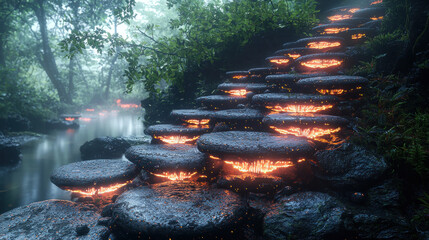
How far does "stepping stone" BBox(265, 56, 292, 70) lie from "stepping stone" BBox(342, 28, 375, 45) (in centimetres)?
223

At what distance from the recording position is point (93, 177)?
14.0 feet

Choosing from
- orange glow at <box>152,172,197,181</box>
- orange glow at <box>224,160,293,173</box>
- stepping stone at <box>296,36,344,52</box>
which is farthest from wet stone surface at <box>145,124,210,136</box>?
stepping stone at <box>296,36,344,52</box>

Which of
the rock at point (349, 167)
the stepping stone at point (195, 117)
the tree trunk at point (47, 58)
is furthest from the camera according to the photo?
the tree trunk at point (47, 58)

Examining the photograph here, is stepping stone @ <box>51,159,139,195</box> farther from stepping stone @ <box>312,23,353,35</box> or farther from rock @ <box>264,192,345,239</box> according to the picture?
stepping stone @ <box>312,23,353,35</box>

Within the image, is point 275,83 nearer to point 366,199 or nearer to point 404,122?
point 404,122

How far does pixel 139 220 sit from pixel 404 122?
180 inches

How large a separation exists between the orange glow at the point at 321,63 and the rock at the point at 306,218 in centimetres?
427

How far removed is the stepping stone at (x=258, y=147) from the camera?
10.7 feet

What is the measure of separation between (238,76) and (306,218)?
572cm

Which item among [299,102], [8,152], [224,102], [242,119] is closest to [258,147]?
[242,119]

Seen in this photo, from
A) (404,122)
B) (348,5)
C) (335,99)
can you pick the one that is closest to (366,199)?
(404,122)

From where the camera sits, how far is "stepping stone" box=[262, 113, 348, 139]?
3.77 metres

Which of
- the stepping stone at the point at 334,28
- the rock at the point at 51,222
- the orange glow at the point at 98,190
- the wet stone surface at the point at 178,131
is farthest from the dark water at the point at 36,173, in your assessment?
the stepping stone at the point at 334,28

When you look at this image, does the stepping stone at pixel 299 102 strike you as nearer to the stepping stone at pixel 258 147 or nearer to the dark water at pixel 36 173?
the stepping stone at pixel 258 147
